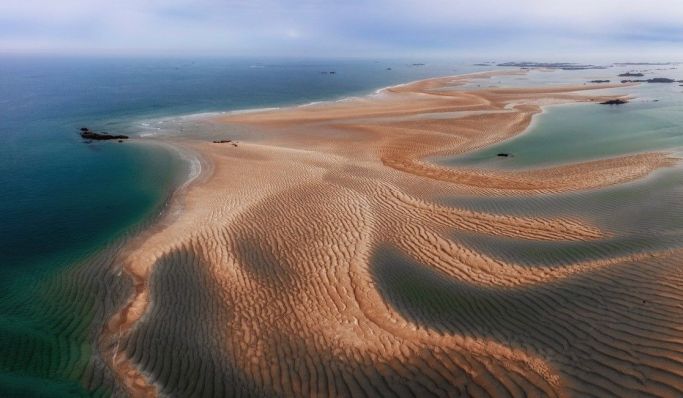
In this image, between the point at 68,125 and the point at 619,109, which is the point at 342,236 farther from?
the point at 619,109

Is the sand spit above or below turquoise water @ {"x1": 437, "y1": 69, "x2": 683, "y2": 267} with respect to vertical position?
below

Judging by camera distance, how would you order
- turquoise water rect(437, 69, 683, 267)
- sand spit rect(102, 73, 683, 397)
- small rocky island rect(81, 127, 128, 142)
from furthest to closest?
small rocky island rect(81, 127, 128, 142) → turquoise water rect(437, 69, 683, 267) → sand spit rect(102, 73, 683, 397)

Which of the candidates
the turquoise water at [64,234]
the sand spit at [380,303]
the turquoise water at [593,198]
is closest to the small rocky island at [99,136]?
the turquoise water at [64,234]

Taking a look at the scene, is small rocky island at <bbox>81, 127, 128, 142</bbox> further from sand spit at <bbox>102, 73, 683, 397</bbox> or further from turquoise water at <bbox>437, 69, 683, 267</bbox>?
turquoise water at <bbox>437, 69, 683, 267</bbox>

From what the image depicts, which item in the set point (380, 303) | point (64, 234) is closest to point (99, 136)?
point (64, 234)

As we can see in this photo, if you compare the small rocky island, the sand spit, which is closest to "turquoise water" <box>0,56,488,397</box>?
the sand spit

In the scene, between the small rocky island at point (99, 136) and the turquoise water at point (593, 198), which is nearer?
the turquoise water at point (593, 198)

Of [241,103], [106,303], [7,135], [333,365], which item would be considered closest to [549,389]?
[333,365]

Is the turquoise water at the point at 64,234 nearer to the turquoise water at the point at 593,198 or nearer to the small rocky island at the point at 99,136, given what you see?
the small rocky island at the point at 99,136

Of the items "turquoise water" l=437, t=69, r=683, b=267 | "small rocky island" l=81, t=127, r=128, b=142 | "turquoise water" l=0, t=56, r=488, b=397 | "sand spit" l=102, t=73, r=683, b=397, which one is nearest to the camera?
"sand spit" l=102, t=73, r=683, b=397
